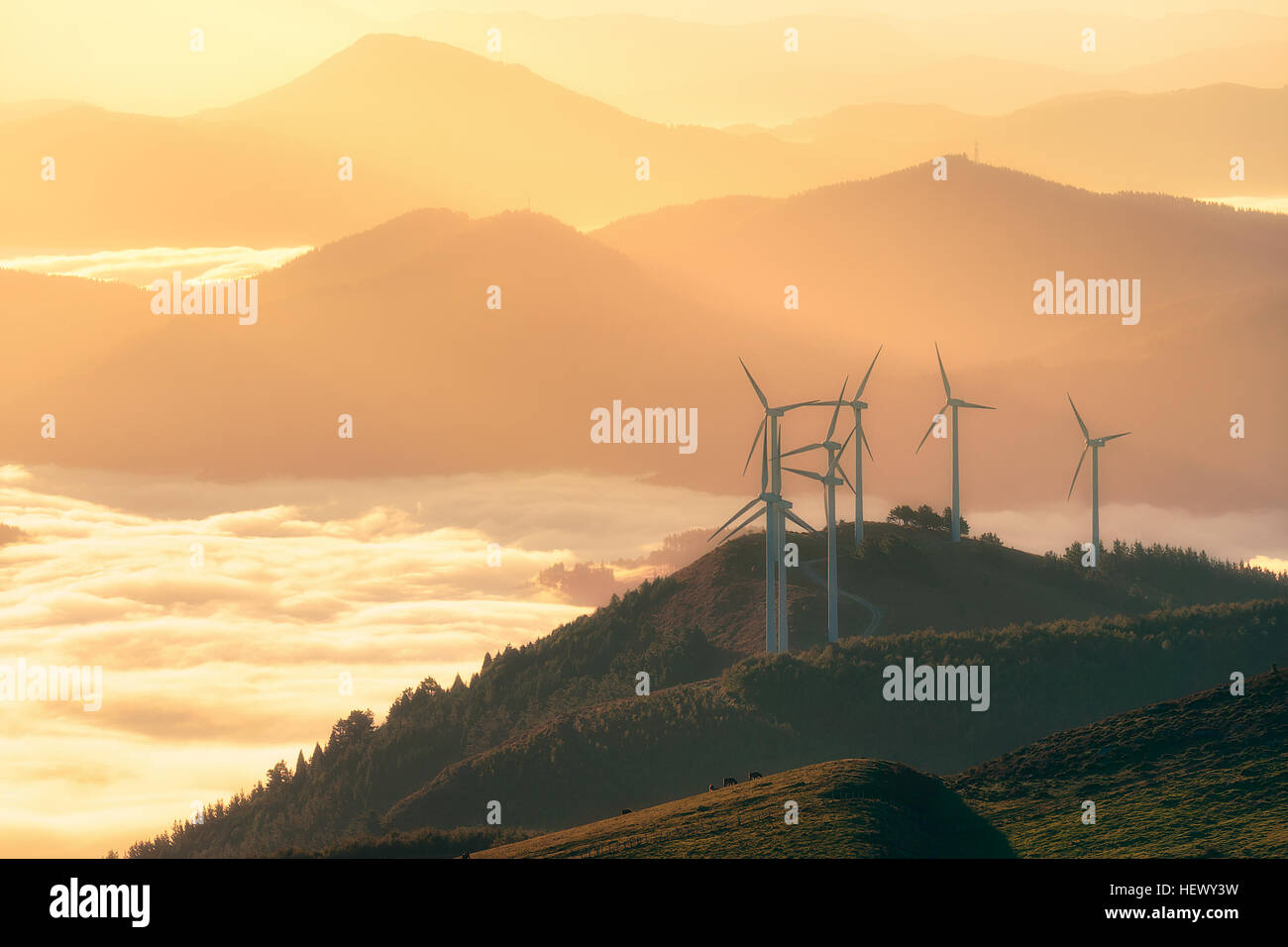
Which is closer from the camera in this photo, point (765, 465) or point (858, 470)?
point (765, 465)

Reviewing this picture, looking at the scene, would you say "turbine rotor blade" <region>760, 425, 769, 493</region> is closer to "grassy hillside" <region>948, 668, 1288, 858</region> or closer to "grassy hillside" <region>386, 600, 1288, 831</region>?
"grassy hillside" <region>386, 600, 1288, 831</region>

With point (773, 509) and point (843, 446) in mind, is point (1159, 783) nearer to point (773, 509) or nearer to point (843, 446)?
point (773, 509)

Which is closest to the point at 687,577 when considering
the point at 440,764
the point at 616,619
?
the point at 616,619

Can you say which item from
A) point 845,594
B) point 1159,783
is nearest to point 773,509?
point 845,594

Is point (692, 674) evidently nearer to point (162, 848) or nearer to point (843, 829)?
point (162, 848)
